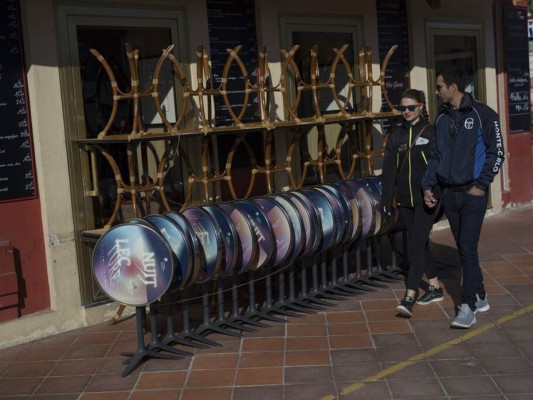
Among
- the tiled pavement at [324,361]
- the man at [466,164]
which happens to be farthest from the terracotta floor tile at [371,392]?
the man at [466,164]

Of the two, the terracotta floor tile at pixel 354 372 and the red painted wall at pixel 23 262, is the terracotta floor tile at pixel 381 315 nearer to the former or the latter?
the terracotta floor tile at pixel 354 372

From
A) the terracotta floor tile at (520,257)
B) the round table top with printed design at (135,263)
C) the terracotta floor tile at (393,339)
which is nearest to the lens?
the round table top with printed design at (135,263)

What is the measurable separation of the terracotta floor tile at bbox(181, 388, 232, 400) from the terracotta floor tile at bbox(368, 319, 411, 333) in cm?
160

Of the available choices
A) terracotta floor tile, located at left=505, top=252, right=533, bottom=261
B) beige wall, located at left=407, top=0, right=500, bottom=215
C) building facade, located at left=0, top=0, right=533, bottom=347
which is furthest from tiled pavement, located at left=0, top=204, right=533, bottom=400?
beige wall, located at left=407, top=0, right=500, bottom=215

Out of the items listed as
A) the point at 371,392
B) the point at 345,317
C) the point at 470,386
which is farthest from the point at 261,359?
the point at 470,386

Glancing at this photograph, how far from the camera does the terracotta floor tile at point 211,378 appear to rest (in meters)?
5.37

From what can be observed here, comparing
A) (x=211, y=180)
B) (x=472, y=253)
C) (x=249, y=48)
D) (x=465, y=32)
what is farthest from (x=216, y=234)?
(x=465, y=32)

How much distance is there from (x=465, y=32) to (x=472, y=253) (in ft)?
Answer: 18.5

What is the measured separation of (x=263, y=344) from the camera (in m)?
6.16

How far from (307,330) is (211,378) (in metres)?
1.23

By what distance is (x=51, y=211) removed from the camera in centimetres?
664

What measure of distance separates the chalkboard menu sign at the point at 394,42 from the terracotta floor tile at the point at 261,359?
462 centimetres

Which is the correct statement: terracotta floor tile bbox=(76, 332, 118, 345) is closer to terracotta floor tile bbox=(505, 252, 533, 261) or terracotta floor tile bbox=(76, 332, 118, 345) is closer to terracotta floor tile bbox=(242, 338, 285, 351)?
terracotta floor tile bbox=(242, 338, 285, 351)

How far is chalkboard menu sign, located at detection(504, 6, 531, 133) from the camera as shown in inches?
471
